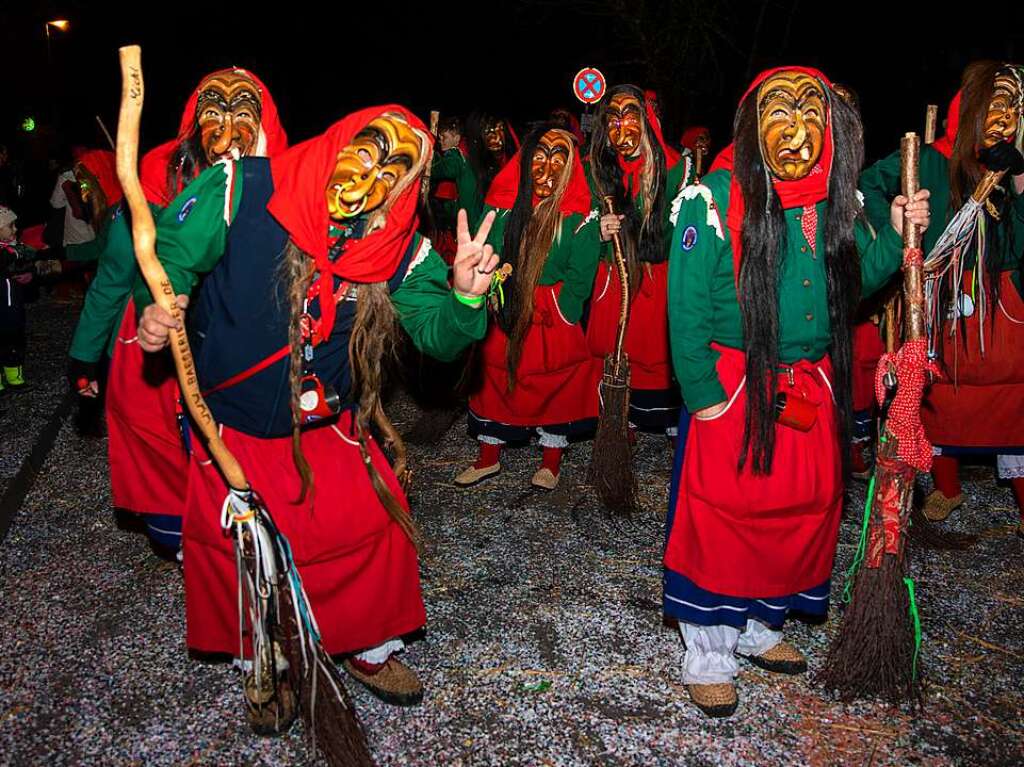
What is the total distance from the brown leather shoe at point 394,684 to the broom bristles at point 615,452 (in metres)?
1.81

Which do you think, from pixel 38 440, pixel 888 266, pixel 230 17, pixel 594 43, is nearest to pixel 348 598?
pixel 888 266

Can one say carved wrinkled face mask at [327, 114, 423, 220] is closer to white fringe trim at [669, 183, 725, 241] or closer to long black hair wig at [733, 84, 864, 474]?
white fringe trim at [669, 183, 725, 241]

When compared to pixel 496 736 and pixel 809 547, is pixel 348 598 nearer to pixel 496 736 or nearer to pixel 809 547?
pixel 496 736

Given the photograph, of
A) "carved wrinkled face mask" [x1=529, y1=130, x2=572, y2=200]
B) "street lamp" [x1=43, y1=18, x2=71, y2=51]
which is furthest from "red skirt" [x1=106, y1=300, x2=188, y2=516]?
"street lamp" [x1=43, y1=18, x2=71, y2=51]

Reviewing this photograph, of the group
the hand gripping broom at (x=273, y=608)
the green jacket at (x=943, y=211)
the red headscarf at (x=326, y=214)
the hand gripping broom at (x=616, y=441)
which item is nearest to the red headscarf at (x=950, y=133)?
the green jacket at (x=943, y=211)

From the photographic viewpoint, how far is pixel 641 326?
5.43 meters

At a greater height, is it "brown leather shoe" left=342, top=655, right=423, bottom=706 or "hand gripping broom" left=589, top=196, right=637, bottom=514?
"hand gripping broom" left=589, top=196, right=637, bottom=514

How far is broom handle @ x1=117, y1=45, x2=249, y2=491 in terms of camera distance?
2.23 meters

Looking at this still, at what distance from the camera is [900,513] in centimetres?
307

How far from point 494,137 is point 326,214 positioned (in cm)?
571

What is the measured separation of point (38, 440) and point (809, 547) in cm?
518

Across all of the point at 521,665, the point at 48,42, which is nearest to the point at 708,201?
the point at 521,665

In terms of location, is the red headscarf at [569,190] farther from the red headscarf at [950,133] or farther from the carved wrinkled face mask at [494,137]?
the carved wrinkled face mask at [494,137]

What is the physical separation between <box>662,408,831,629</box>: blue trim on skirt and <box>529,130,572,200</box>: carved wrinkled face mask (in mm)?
2126
